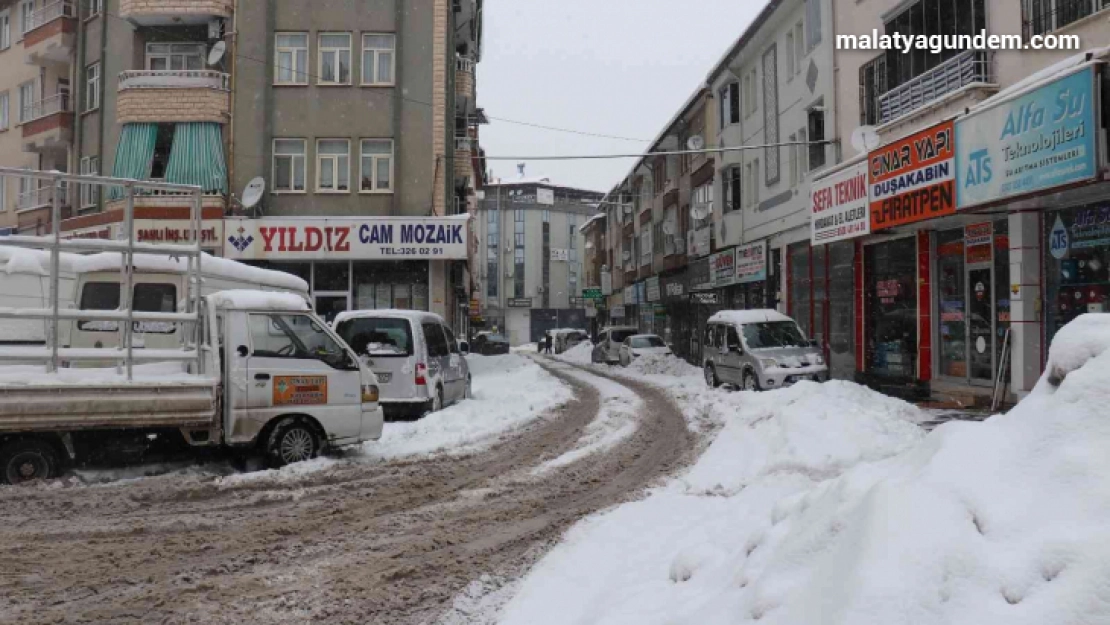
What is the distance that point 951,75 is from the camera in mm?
15289

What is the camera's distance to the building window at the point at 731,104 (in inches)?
1180

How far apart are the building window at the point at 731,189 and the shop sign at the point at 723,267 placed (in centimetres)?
180

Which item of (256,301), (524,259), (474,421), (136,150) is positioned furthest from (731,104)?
(524,259)

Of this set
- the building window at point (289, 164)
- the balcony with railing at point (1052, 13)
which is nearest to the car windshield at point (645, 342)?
the building window at point (289, 164)

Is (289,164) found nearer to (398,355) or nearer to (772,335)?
(398,355)

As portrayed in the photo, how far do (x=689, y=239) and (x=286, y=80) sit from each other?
19.1 meters

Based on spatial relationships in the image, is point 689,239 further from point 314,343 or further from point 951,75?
point 314,343

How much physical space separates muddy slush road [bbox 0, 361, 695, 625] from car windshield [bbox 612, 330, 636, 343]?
85.2 feet


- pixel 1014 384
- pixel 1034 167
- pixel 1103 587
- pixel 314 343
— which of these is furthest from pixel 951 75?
pixel 1103 587

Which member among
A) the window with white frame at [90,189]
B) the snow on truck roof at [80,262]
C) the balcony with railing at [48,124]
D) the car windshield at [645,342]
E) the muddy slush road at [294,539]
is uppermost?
the balcony with railing at [48,124]

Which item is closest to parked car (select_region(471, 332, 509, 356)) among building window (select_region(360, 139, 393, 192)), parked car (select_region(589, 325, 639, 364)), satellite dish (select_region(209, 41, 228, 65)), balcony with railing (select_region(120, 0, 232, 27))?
parked car (select_region(589, 325, 639, 364))

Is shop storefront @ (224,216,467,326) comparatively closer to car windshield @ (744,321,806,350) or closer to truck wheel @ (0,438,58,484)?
car windshield @ (744,321,806,350)

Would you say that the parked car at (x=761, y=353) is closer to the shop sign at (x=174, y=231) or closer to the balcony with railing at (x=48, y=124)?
the shop sign at (x=174, y=231)

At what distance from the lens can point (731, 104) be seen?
30.1m
